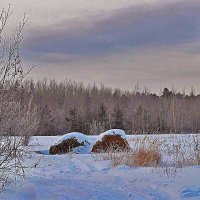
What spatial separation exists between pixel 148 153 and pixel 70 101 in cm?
5349

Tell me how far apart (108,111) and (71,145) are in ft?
120

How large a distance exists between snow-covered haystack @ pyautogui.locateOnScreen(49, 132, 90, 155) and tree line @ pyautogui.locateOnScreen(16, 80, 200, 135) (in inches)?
793

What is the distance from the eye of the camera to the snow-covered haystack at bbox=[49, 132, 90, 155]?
1778cm

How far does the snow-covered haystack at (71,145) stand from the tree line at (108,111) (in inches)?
793

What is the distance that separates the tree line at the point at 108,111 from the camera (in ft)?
163

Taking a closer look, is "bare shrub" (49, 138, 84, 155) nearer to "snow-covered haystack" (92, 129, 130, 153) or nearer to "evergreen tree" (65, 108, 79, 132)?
"snow-covered haystack" (92, 129, 130, 153)

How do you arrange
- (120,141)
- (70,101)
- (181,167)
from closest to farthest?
(181,167)
(120,141)
(70,101)

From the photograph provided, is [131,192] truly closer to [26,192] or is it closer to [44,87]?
[26,192]

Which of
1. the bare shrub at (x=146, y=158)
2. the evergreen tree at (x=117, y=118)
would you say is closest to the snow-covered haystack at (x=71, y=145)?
the bare shrub at (x=146, y=158)

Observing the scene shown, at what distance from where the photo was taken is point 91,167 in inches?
475

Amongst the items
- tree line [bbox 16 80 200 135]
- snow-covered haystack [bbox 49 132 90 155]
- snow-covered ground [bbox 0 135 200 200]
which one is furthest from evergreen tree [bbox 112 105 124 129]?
snow-covered ground [bbox 0 135 200 200]

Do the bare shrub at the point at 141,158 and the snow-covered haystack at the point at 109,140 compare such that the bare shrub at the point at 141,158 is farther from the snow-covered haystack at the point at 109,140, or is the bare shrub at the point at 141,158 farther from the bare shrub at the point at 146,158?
the snow-covered haystack at the point at 109,140

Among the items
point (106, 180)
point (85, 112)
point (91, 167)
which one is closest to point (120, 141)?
point (91, 167)

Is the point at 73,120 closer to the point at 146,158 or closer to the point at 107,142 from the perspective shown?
the point at 107,142
